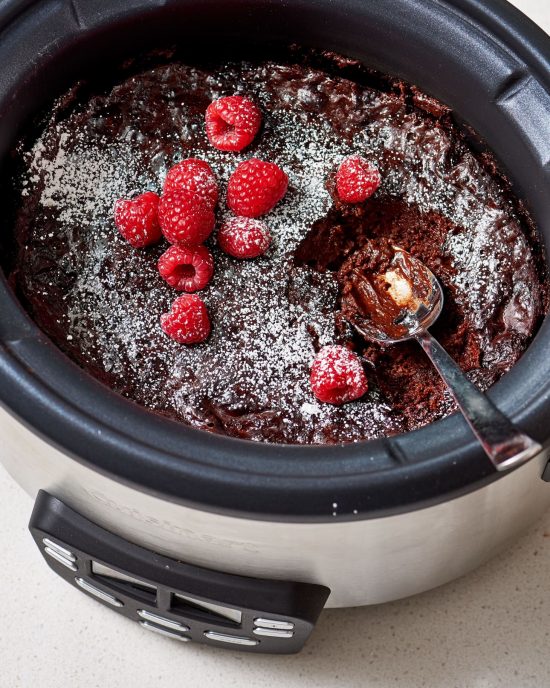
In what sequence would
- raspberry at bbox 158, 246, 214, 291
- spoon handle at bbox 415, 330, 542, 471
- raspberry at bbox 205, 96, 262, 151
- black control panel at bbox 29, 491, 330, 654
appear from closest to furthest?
spoon handle at bbox 415, 330, 542, 471
black control panel at bbox 29, 491, 330, 654
raspberry at bbox 158, 246, 214, 291
raspberry at bbox 205, 96, 262, 151

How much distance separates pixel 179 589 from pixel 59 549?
21 centimetres

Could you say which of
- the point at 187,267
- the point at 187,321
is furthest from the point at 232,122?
the point at 187,321

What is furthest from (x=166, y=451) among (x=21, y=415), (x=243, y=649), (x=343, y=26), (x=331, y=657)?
(x=343, y=26)

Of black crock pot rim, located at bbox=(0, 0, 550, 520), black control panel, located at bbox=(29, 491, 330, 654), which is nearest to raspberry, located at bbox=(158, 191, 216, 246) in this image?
black crock pot rim, located at bbox=(0, 0, 550, 520)

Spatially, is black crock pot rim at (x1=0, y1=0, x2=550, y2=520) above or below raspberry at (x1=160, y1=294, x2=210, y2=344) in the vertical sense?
below

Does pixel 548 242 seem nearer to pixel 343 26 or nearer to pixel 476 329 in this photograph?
pixel 476 329

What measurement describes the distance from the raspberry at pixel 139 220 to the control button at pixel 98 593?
1.83ft

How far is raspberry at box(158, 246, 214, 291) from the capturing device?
1.52 meters

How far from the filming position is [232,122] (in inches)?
63.9

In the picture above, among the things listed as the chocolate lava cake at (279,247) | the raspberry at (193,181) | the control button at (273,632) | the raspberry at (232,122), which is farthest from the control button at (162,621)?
the raspberry at (232,122)

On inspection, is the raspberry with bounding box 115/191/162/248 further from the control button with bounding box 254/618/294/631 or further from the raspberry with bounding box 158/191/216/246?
the control button with bounding box 254/618/294/631

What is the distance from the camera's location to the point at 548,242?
1.53 metres

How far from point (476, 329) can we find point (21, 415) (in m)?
0.73

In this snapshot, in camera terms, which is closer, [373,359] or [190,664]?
[373,359]
